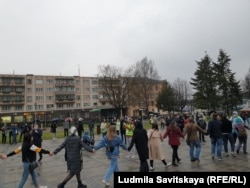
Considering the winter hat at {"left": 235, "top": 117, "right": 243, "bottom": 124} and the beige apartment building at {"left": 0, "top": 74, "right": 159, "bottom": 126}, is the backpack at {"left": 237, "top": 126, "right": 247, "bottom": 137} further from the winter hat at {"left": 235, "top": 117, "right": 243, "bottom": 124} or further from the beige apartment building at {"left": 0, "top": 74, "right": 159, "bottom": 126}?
the beige apartment building at {"left": 0, "top": 74, "right": 159, "bottom": 126}

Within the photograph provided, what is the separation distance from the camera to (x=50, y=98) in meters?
92.8

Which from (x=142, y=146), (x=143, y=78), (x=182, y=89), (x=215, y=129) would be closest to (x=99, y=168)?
(x=142, y=146)

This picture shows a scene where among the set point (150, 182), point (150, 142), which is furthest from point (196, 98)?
point (150, 182)

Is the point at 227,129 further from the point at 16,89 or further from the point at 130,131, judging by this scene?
the point at 16,89

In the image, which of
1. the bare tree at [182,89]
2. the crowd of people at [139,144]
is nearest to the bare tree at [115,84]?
the bare tree at [182,89]

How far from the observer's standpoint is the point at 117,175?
5730 millimetres

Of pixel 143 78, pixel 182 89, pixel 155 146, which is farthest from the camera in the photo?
pixel 182 89

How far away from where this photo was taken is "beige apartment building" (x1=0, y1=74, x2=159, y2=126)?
8438 cm

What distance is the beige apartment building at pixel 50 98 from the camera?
84.4 meters

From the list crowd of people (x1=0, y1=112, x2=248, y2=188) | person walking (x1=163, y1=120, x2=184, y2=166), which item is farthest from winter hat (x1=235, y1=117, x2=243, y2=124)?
person walking (x1=163, y1=120, x2=184, y2=166)

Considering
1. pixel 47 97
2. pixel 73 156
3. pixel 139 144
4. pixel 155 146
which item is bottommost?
pixel 155 146

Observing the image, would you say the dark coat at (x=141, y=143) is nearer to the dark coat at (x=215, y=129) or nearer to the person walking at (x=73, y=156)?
the person walking at (x=73, y=156)

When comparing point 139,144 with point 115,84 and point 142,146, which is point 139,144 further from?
point 115,84

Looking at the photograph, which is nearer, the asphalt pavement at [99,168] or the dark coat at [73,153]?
the dark coat at [73,153]
